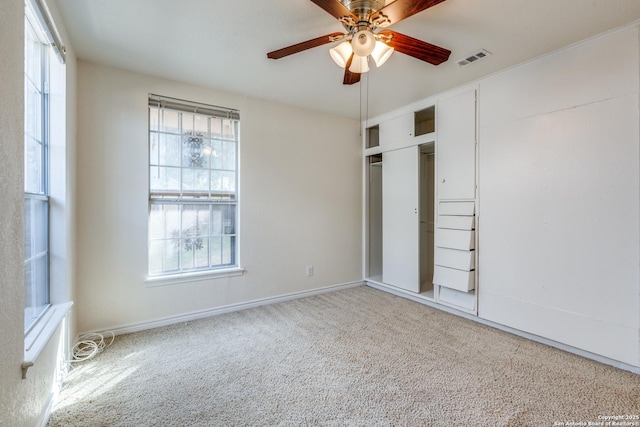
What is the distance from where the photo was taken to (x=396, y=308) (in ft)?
10.9

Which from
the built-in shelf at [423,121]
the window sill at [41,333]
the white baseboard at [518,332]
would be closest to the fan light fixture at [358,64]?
the built-in shelf at [423,121]

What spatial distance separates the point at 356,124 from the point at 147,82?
263cm

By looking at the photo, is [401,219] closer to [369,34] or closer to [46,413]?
[369,34]

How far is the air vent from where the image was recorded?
2385 mm

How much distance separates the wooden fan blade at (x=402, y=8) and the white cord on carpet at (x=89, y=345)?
122 inches

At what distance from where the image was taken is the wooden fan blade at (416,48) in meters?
1.72

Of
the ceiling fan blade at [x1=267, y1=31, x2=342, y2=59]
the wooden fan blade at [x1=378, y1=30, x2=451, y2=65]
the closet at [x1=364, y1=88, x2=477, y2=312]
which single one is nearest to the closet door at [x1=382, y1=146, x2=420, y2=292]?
the closet at [x1=364, y1=88, x2=477, y2=312]

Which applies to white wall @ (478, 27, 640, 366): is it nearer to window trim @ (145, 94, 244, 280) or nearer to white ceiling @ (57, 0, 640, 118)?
white ceiling @ (57, 0, 640, 118)

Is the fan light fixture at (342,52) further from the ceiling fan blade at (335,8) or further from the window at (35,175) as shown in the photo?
the window at (35,175)

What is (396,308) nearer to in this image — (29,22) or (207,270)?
(207,270)

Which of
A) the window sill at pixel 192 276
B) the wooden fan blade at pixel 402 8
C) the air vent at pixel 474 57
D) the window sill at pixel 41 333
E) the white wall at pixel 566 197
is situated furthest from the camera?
the window sill at pixel 192 276

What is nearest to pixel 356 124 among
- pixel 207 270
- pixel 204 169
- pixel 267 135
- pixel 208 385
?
pixel 267 135

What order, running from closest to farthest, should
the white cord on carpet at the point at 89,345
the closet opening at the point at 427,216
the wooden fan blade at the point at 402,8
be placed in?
the wooden fan blade at the point at 402,8 → the white cord on carpet at the point at 89,345 → the closet opening at the point at 427,216

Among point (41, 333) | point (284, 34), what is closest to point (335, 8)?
point (284, 34)
